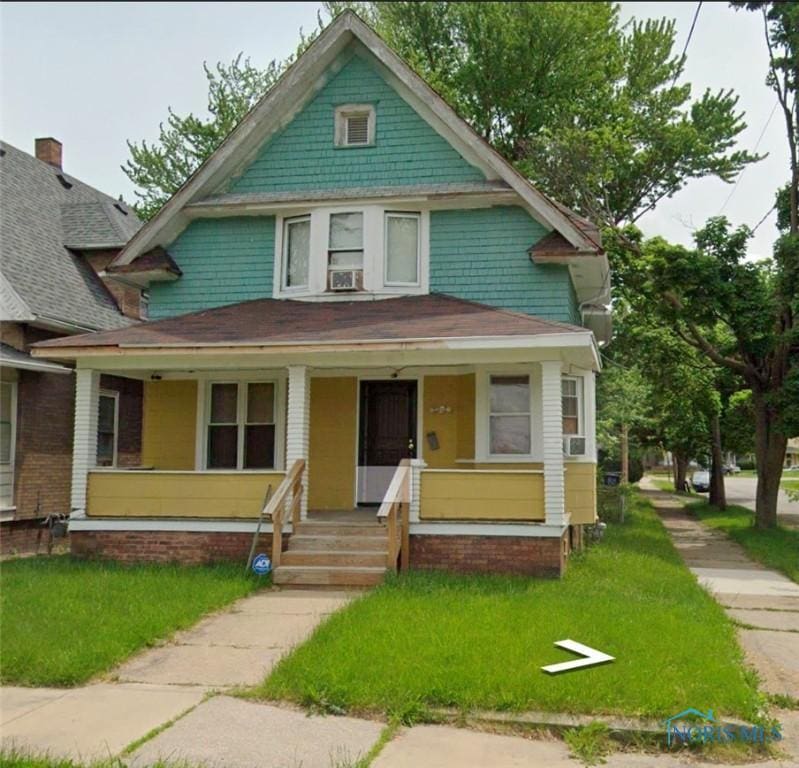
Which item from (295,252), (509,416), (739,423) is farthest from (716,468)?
(295,252)

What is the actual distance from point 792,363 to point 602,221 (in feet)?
23.4

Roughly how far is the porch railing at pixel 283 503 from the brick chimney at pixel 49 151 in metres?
14.5

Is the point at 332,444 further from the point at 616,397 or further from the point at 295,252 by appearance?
the point at 616,397

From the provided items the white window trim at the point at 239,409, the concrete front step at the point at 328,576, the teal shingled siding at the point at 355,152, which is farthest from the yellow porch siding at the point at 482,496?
the teal shingled siding at the point at 355,152

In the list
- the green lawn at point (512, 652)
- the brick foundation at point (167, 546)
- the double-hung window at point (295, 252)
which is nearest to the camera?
the green lawn at point (512, 652)

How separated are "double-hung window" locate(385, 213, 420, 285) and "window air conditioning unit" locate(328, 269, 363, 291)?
18.0 inches

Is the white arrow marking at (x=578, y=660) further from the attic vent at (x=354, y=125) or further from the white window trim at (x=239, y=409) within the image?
the attic vent at (x=354, y=125)

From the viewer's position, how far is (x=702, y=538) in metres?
18.4

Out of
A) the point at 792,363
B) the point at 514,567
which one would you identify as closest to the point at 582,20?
the point at 792,363

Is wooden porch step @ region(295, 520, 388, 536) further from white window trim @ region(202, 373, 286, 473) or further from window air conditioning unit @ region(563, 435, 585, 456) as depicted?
window air conditioning unit @ region(563, 435, 585, 456)

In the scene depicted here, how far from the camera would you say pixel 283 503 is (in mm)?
10547

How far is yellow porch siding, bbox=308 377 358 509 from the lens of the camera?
1306cm

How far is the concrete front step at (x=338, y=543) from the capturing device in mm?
10680

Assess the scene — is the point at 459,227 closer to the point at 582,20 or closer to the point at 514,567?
the point at 514,567
